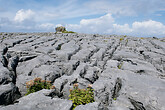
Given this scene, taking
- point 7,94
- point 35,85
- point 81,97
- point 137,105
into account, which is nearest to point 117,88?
point 137,105

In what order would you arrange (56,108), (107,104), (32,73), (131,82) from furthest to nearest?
(32,73) < (131,82) < (107,104) < (56,108)

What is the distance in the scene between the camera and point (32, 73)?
13359 millimetres

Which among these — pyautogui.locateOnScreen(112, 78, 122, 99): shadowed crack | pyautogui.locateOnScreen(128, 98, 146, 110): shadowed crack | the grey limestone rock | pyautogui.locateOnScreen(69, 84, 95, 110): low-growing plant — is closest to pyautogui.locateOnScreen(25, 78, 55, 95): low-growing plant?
the grey limestone rock

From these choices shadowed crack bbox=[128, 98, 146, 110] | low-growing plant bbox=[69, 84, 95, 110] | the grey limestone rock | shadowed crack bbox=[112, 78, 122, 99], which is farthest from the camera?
shadowed crack bbox=[112, 78, 122, 99]

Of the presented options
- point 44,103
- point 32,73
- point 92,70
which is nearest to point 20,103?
point 44,103

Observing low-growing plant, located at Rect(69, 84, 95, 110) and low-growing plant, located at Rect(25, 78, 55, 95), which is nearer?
low-growing plant, located at Rect(69, 84, 95, 110)

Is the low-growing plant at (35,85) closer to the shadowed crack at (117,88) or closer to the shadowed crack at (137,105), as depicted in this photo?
the shadowed crack at (117,88)

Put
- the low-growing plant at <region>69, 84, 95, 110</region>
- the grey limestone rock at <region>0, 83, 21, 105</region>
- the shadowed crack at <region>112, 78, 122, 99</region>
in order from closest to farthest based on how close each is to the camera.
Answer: the grey limestone rock at <region>0, 83, 21, 105</region> < the low-growing plant at <region>69, 84, 95, 110</region> < the shadowed crack at <region>112, 78, 122, 99</region>

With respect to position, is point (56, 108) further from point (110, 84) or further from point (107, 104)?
point (110, 84)

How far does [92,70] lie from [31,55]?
436 inches

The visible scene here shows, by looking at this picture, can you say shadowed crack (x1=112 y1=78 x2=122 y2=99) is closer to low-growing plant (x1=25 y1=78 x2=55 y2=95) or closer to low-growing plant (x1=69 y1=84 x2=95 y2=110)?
low-growing plant (x1=69 y1=84 x2=95 y2=110)

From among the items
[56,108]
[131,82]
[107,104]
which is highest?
[131,82]

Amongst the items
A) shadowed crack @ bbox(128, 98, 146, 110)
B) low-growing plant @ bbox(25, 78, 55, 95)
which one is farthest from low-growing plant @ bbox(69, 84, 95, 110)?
shadowed crack @ bbox(128, 98, 146, 110)

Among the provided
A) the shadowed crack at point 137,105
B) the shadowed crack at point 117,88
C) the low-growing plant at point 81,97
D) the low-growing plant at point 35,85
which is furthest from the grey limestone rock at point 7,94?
the shadowed crack at point 137,105
